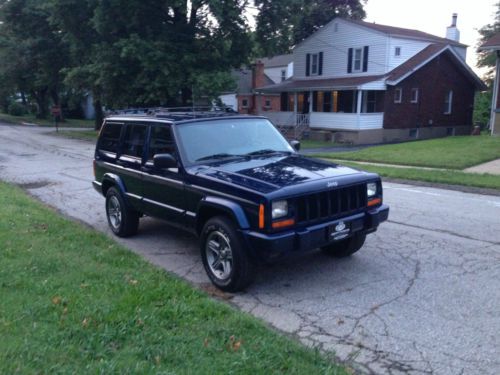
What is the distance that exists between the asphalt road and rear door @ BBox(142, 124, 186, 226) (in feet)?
2.12

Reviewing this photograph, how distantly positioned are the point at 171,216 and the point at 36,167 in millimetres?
12134

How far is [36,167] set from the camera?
54.4ft

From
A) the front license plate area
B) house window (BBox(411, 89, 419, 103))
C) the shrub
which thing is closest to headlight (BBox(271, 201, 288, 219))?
the front license plate area

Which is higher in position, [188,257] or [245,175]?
[245,175]

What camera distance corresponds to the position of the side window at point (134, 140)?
684cm

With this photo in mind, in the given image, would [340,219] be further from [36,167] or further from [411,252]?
[36,167]

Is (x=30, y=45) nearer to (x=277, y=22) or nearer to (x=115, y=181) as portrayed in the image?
(x=277, y=22)

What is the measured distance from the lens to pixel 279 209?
479 cm

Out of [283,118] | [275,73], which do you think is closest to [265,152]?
[283,118]

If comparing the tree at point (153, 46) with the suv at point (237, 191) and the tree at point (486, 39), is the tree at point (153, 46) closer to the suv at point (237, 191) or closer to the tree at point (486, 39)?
the suv at point (237, 191)

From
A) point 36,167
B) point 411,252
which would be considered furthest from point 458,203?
point 36,167

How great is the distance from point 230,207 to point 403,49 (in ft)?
92.9

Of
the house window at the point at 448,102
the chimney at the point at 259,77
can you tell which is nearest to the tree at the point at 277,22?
the house window at the point at 448,102

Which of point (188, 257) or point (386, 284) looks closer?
point (386, 284)
